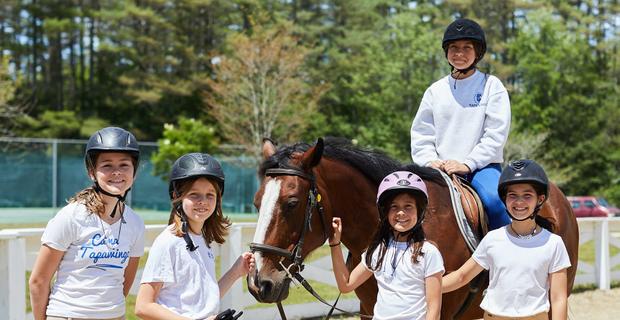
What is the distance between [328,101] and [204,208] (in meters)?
43.9

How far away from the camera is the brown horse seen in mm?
3955

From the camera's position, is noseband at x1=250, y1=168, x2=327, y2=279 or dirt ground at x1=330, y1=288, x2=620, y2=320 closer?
noseband at x1=250, y1=168, x2=327, y2=279

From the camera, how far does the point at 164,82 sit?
4372 cm

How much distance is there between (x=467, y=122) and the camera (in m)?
4.93

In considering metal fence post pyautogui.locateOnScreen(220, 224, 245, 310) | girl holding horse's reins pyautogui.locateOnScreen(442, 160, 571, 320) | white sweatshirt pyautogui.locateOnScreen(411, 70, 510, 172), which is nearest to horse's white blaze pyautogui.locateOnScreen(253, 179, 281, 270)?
girl holding horse's reins pyautogui.locateOnScreen(442, 160, 571, 320)

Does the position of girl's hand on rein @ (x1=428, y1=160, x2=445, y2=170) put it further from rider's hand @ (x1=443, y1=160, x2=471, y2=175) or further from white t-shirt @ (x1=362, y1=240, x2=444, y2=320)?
white t-shirt @ (x1=362, y1=240, x2=444, y2=320)

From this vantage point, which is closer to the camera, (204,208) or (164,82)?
(204,208)

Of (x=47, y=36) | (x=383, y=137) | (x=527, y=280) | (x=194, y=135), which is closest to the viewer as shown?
(x=527, y=280)

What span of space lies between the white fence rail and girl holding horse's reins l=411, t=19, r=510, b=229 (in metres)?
3.32

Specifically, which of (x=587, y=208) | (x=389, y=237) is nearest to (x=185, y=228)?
(x=389, y=237)

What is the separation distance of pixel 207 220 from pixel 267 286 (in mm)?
594

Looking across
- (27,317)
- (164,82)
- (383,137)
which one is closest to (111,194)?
(27,317)

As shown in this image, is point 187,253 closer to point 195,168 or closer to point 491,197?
point 195,168

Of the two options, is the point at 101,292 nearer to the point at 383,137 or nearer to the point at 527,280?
the point at 527,280
